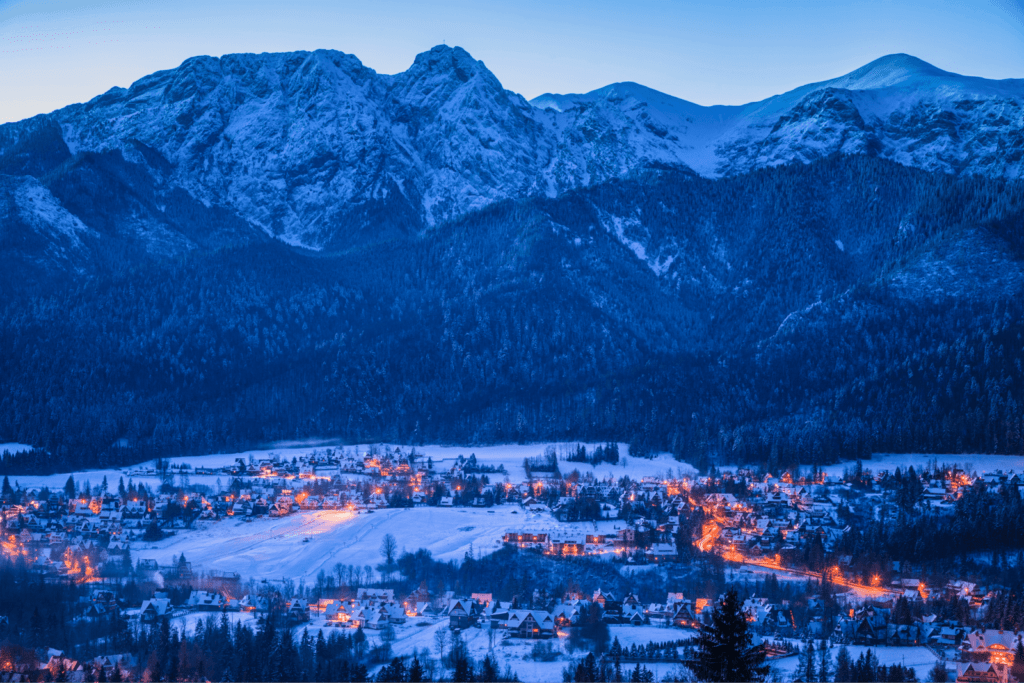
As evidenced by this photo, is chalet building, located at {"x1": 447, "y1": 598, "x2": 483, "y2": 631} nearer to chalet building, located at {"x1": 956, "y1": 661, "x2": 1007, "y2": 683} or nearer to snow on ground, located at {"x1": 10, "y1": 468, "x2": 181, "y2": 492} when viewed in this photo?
chalet building, located at {"x1": 956, "y1": 661, "x2": 1007, "y2": 683}

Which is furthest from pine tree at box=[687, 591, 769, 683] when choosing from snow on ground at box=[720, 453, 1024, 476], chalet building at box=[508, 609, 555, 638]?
snow on ground at box=[720, 453, 1024, 476]

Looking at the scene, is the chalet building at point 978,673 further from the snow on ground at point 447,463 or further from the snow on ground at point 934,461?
the snow on ground at point 447,463

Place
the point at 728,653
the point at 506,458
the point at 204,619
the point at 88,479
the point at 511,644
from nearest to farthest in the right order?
1. the point at 728,653
2. the point at 511,644
3. the point at 204,619
4. the point at 88,479
5. the point at 506,458

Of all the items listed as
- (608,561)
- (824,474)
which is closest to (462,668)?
(608,561)

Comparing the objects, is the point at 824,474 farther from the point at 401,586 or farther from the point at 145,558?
the point at 145,558

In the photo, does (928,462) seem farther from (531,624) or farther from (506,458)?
(531,624)

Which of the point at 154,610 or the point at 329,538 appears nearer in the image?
the point at 154,610

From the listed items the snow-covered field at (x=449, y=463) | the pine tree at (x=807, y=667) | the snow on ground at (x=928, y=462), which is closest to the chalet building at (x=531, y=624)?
the pine tree at (x=807, y=667)

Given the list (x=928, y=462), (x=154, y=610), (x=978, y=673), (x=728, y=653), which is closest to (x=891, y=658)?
(x=978, y=673)
